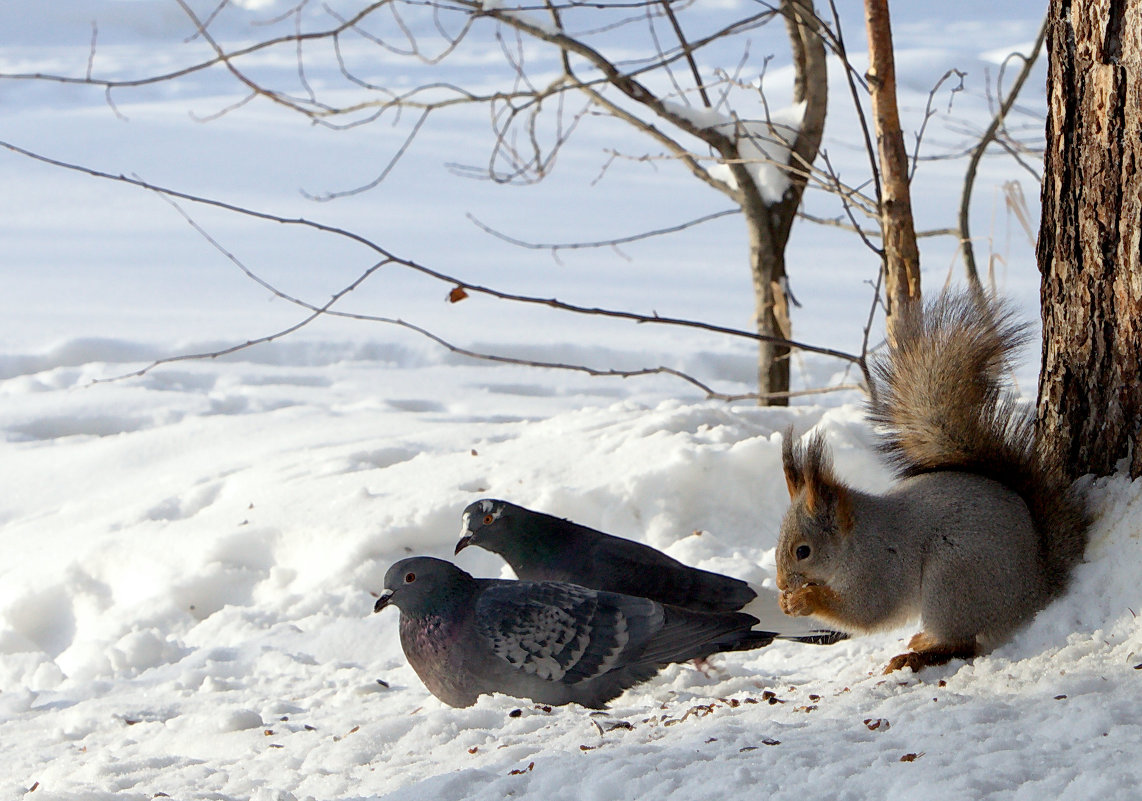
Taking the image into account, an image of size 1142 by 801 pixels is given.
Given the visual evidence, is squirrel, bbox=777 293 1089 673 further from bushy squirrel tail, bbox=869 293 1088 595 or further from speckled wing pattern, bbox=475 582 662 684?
speckled wing pattern, bbox=475 582 662 684

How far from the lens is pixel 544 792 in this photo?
1.89 metres

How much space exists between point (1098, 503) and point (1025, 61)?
284cm

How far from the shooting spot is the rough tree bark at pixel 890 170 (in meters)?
3.65

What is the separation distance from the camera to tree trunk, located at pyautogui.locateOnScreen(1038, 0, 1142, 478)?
7.29 feet

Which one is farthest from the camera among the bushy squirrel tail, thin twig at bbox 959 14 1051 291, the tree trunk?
thin twig at bbox 959 14 1051 291

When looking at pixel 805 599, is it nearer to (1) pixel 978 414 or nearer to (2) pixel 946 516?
(2) pixel 946 516

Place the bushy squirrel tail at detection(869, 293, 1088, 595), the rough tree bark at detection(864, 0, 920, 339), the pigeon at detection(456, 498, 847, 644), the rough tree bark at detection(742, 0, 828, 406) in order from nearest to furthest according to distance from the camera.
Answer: the bushy squirrel tail at detection(869, 293, 1088, 595)
the pigeon at detection(456, 498, 847, 644)
the rough tree bark at detection(864, 0, 920, 339)
the rough tree bark at detection(742, 0, 828, 406)

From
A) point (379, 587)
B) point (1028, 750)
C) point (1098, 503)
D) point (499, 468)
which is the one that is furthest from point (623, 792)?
point (499, 468)

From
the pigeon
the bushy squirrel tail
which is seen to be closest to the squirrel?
the bushy squirrel tail

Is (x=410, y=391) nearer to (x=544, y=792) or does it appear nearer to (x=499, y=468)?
(x=499, y=468)

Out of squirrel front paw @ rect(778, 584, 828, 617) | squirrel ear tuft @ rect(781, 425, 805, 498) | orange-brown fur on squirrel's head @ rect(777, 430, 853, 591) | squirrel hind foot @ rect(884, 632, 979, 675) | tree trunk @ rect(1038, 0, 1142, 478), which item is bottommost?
squirrel hind foot @ rect(884, 632, 979, 675)

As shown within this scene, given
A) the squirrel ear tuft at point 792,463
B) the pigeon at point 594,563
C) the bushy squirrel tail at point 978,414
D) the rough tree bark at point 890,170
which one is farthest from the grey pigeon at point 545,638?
the rough tree bark at point 890,170

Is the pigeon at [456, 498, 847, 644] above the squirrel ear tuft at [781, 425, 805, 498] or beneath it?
beneath

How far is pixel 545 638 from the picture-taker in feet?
8.71
